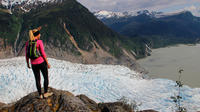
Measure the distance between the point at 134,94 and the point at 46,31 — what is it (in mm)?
58361

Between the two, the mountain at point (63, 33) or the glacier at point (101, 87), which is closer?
the glacier at point (101, 87)

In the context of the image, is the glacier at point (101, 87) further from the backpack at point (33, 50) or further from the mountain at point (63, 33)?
the mountain at point (63, 33)

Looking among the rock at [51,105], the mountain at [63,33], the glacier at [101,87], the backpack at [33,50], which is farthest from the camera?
the mountain at [63,33]

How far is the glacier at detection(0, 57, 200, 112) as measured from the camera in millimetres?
30325

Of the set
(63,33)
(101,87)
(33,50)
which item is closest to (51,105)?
(33,50)

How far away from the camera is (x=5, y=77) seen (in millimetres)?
35438

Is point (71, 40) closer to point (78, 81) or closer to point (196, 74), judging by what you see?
point (78, 81)

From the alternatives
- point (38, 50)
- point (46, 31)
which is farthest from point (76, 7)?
point (38, 50)

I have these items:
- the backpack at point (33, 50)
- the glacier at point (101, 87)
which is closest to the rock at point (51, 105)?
the backpack at point (33, 50)

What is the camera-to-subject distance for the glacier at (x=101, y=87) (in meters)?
30.3

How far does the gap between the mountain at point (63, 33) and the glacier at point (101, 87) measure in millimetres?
28211

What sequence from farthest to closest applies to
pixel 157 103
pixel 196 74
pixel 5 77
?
1. pixel 196 74
2. pixel 5 77
3. pixel 157 103

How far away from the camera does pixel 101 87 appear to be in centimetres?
3569

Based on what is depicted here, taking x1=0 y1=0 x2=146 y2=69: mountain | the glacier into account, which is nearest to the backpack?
the glacier
